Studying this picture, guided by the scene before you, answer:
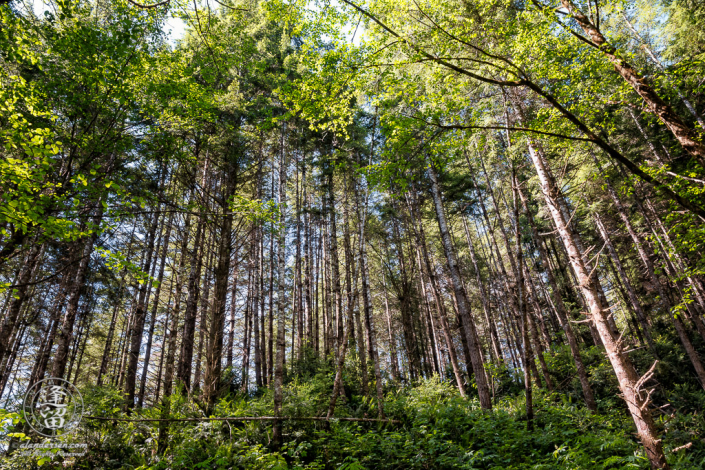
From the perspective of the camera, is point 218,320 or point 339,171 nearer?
point 218,320

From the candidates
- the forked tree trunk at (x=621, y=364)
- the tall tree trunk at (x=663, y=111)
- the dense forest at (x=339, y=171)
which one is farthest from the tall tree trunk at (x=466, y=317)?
the tall tree trunk at (x=663, y=111)

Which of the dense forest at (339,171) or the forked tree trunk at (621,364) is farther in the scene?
the forked tree trunk at (621,364)

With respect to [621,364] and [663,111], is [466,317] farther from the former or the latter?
[663,111]

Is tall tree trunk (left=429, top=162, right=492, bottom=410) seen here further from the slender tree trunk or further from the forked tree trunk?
the slender tree trunk

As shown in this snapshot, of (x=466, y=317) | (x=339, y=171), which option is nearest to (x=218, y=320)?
(x=466, y=317)

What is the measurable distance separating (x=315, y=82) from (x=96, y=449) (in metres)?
7.58

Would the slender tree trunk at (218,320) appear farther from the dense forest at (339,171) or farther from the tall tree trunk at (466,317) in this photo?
the tall tree trunk at (466,317)

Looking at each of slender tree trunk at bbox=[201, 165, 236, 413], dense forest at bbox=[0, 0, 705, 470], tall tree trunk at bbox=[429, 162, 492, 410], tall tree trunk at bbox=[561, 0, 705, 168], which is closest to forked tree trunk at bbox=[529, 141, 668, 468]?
dense forest at bbox=[0, 0, 705, 470]

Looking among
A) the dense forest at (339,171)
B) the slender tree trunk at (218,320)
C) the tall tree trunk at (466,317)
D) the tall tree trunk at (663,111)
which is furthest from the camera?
the tall tree trunk at (466,317)

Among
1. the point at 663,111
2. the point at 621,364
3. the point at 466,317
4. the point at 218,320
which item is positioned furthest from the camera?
the point at 466,317

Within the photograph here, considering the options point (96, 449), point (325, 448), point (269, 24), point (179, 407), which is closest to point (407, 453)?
point (325, 448)

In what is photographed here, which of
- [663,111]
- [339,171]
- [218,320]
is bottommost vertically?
[663,111]

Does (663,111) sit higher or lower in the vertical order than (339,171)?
lower

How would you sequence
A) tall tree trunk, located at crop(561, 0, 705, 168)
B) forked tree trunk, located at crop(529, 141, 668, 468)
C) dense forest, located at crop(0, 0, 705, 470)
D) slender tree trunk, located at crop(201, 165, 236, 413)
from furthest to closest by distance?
slender tree trunk, located at crop(201, 165, 236, 413) → forked tree trunk, located at crop(529, 141, 668, 468) → dense forest, located at crop(0, 0, 705, 470) → tall tree trunk, located at crop(561, 0, 705, 168)
